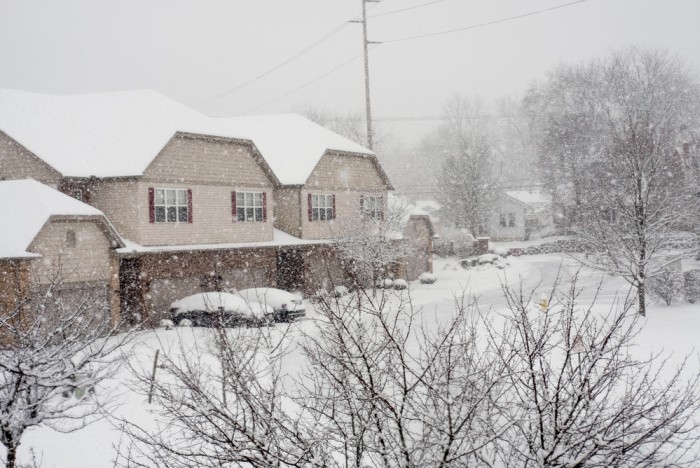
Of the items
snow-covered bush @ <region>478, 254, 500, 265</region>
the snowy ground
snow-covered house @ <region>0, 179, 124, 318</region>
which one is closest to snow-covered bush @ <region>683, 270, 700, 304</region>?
the snowy ground

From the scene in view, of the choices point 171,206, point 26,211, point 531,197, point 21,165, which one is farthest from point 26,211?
point 531,197

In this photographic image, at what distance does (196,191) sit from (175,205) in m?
1.26

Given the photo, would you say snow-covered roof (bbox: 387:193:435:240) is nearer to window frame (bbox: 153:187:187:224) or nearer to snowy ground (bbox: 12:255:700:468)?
snowy ground (bbox: 12:255:700:468)

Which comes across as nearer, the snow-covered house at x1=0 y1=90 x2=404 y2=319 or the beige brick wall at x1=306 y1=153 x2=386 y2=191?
the snow-covered house at x1=0 y1=90 x2=404 y2=319

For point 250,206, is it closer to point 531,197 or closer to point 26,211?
point 26,211

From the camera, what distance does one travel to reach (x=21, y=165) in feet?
76.3

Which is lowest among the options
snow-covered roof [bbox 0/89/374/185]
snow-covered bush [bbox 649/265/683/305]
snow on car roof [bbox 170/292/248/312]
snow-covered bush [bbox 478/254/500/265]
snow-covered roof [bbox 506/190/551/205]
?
snow-covered bush [bbox 478/254/500/265]

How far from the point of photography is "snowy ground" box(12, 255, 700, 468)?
10984mm

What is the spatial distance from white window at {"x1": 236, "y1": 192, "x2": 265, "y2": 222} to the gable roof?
707cm

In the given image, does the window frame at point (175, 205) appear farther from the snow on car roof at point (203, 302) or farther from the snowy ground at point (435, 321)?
the snowy ground at point (435, 321)

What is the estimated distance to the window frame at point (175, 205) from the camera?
23703mm

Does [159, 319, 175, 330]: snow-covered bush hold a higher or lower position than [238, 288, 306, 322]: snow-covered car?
lower

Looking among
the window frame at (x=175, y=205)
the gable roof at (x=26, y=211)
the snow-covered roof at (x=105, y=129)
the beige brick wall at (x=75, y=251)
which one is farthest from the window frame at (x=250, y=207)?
the gable roof at (x=26, y=211)

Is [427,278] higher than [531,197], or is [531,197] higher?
[531,197]
